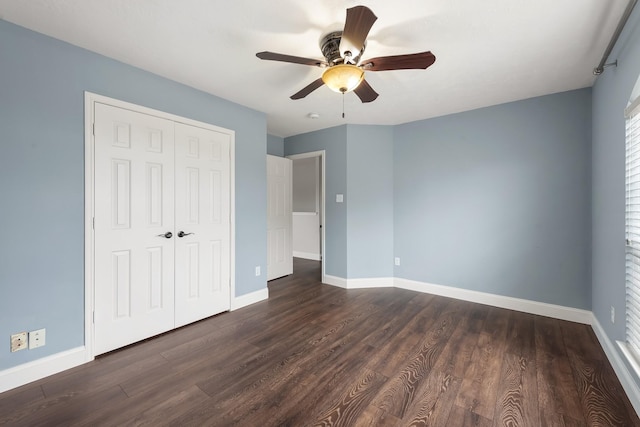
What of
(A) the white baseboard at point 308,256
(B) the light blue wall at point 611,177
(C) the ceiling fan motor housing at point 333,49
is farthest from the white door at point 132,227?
(A) the white baseboard at point 308,256

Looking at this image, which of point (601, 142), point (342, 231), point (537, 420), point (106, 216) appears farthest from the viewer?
point (342, 231)

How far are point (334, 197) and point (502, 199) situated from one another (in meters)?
2.21

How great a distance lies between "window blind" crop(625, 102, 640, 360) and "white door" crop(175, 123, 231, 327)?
11.2ft

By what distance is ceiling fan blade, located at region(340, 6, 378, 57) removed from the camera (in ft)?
4.35

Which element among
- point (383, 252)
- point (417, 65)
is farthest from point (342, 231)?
point (417, 65)

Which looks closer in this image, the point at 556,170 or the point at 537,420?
the point at 537,420

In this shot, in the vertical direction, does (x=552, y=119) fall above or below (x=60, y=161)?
above

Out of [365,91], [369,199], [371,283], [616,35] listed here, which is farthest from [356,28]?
[371,283]

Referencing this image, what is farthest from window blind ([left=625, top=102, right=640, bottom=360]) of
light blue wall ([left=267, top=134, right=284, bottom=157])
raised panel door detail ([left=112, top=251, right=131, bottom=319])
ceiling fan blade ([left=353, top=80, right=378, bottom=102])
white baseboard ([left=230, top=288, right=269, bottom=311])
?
light blue wall ([left=267, top=134, right=284, bottom=157])

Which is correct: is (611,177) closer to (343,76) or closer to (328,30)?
(343,76)

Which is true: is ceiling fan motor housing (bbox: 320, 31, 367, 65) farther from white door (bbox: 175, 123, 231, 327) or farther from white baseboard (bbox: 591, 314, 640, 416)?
white baseboard (bbox: 591, 314, 640, 416)

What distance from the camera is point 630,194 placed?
5.77 ft

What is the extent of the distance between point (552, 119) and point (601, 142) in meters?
0.64

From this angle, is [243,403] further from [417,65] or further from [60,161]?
[417,65]
